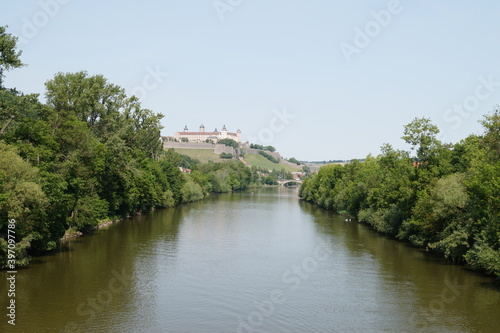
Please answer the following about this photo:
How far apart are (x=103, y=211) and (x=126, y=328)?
994 inches

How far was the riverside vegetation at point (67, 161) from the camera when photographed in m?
26.7

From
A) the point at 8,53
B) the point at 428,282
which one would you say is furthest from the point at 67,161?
the point at 428,282

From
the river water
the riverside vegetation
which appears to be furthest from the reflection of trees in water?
the riverside vegetation

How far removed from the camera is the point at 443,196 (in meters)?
33.1

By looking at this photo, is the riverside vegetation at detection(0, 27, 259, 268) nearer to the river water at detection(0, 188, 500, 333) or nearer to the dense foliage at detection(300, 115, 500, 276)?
the river water at detection(0, 188, 500, 333)

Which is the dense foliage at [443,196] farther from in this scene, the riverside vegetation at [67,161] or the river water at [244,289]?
the riverside vegetation at [67,161]

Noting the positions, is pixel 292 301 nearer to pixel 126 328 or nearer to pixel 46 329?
pixel 126 328

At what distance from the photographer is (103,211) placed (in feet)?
142

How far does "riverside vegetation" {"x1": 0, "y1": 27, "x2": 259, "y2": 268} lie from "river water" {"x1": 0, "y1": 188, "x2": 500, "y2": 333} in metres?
2.49

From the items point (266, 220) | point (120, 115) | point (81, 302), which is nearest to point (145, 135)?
point (120, 115)

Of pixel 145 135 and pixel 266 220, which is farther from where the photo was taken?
pixel 145 135

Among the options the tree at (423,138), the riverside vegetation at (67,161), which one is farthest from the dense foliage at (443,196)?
the riverside vegetation at (67,161)

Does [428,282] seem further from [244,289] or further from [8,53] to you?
[8,53]

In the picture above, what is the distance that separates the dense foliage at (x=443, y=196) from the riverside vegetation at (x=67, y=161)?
2519 cm
